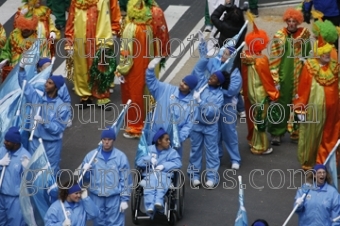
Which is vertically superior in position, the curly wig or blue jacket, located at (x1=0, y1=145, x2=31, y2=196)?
the curly wig

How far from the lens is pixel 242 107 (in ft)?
67.6

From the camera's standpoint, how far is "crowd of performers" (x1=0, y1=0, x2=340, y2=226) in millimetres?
17078

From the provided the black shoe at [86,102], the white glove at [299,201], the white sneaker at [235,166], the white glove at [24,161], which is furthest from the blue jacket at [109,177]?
the black shoe at [86,102]

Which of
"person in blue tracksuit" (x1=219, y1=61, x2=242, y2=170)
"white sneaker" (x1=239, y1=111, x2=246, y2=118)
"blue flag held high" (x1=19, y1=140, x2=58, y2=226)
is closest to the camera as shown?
"blue flag held high" (x1=19, y1=140, x2=58, y2=226)

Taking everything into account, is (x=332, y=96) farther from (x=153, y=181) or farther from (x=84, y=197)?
(x=84, y=197)

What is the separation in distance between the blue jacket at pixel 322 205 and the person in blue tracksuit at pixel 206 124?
8.17 ft

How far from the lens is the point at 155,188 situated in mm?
17234

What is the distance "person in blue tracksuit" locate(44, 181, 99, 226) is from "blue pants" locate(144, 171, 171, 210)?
108 centimetres

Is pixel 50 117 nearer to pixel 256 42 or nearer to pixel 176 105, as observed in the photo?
pixel 176 105

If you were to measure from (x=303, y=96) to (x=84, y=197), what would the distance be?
3982mm

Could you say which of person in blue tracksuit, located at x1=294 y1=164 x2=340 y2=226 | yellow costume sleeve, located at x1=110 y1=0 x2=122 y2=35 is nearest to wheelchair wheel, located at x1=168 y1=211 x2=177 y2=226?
person in blue tracksuit, located at x1=294 y1=164 x2=340 y2=226

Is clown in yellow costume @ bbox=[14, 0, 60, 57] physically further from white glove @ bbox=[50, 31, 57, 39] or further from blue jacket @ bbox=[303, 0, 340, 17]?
blue jacket @ bbox=[303, 0, 340, 17]

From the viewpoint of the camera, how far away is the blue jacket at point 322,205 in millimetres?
16453

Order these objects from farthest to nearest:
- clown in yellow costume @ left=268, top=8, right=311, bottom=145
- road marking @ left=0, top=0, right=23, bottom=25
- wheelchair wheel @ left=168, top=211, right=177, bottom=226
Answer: road marking @ left=0, top=0, right=23, bottom=25 → clown in yellow costume @ left=268, top=8, right=311, bottom=145 → wheelchair wheel @ left=168, top=211, right=177, bottom=226
